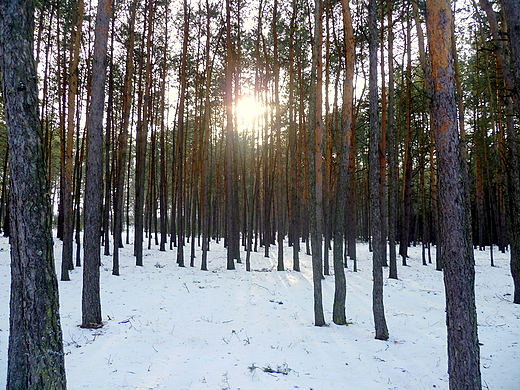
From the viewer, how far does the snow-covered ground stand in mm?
4203

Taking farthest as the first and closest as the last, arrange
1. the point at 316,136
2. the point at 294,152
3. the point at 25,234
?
the point at 294,152 < the point at 316,136 < the point at 25,234

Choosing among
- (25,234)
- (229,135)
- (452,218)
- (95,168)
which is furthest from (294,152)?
(25,234)

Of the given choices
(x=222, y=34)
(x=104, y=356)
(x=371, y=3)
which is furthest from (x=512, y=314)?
(x=222, y=34)

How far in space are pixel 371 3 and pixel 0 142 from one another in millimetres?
21555

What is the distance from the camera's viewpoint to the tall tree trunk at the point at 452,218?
10.7ft

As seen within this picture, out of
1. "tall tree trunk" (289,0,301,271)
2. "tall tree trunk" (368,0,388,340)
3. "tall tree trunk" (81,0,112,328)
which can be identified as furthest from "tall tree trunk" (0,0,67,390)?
"tall tree trunk" (289,0,301,271)

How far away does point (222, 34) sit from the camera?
1441cm

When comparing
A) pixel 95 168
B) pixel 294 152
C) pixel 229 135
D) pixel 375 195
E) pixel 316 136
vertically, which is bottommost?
pixel 375 195

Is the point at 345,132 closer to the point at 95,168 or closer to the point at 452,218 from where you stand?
the point at 452,218

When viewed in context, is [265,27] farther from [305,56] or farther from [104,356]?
[104,356]

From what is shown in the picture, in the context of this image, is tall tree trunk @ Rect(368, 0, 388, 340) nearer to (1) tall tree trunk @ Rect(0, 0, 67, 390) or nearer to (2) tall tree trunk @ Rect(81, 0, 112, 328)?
(1) tall tree trunk @ Rect(0, 0, 67, 390)

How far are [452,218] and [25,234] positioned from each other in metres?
4.31

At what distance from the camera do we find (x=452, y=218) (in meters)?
3.30

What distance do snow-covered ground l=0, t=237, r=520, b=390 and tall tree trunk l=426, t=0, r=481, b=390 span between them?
4.15 feet
